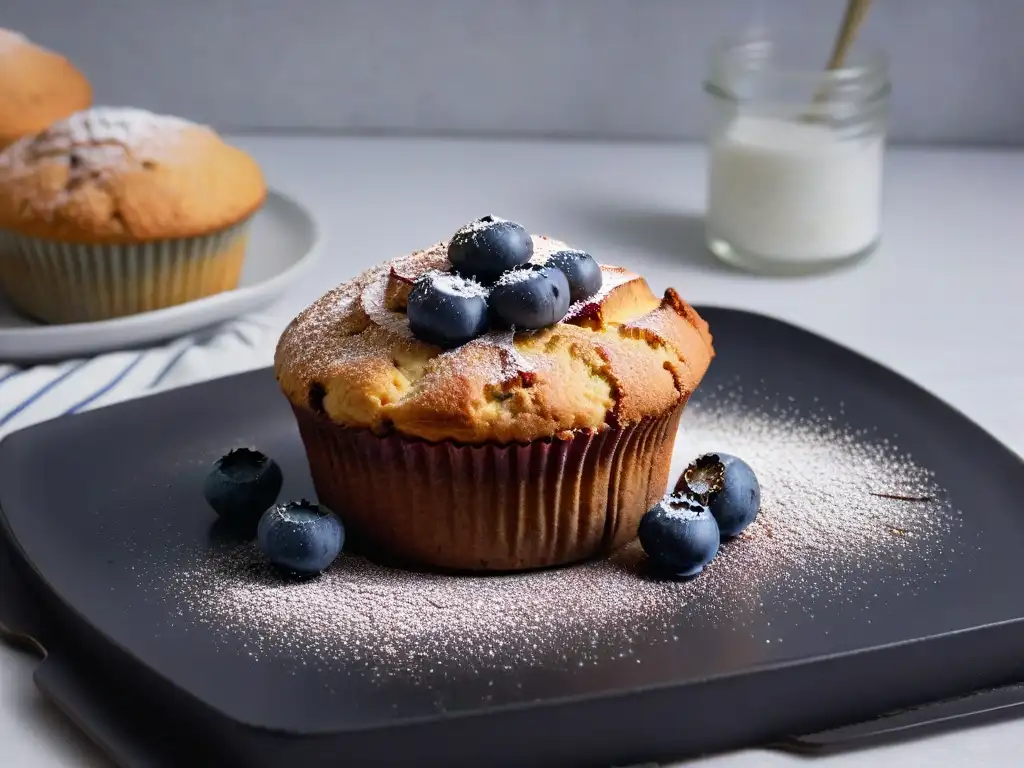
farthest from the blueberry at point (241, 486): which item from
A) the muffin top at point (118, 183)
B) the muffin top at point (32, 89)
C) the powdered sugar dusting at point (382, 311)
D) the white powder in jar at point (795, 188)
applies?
the muffin top at point (32, 89)

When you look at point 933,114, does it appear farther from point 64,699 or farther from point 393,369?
point 64,699

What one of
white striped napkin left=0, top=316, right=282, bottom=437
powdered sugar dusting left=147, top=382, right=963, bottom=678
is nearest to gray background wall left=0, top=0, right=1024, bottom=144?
white striped napkin left=0, top=316, right=282, bottom=437

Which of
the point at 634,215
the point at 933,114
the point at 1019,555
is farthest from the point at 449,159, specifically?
the point at 1019,555

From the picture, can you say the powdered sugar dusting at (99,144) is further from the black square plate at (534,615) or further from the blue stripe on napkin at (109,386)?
the black square plate at (534,615)

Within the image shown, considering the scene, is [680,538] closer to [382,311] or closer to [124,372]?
[382,311]

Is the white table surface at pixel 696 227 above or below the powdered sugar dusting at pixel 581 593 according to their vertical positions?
below

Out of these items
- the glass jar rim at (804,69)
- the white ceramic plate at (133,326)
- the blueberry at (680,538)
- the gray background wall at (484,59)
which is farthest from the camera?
Result: the gray background wall at (484,59)

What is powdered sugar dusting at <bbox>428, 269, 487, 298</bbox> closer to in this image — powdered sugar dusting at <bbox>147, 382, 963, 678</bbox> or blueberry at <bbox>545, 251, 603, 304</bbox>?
blueberry at <bbox>545, 251, 603, 304</bbox>
